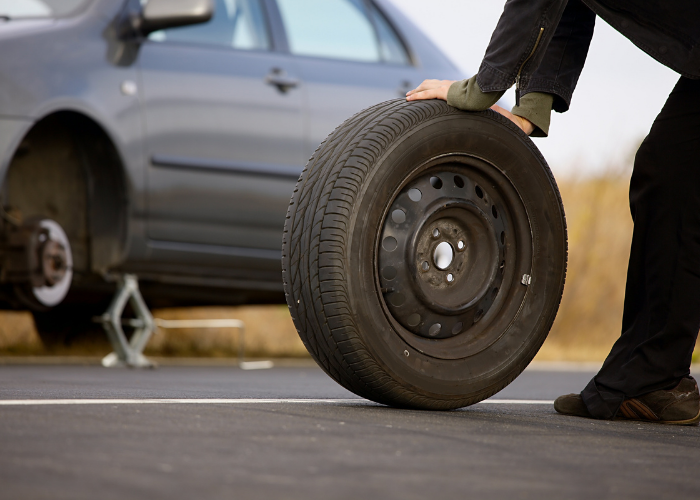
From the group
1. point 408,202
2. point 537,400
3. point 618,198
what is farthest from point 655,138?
point 618,198

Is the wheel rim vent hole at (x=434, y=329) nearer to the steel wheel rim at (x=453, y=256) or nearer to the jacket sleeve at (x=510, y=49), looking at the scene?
the steel wheel rim at (x=453, y=256)

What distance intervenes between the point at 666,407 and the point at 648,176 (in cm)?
58

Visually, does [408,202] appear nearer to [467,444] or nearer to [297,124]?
[467,444]

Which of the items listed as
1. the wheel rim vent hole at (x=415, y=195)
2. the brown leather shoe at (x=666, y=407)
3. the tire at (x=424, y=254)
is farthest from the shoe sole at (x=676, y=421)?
the wheel rim vent hole at (x=415, y=195)

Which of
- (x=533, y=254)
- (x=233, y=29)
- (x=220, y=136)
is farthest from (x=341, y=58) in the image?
(x=533, y=254)

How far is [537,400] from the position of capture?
9.63 ft

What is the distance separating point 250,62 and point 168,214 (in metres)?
0.79

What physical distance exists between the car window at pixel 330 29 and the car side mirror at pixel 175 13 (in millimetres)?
686

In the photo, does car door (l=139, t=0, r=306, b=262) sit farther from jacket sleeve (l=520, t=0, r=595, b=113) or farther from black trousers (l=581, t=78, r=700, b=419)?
black trousers (l=581, t=78, r=700, b=419)

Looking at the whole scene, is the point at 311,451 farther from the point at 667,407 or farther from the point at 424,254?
the point at 667,407

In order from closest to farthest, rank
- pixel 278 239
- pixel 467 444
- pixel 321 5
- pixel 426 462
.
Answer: pixel 426 462
pixel 467 444
pixel 278 239
pixel 321 5

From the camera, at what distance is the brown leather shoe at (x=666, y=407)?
2436 mm

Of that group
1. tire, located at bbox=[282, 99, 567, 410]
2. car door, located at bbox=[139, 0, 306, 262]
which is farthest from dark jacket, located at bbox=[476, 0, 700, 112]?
car door, located at bbox=[139, 0, 306, 262]

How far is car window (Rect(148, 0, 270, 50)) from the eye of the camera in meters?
4.32
